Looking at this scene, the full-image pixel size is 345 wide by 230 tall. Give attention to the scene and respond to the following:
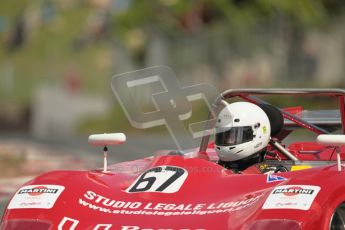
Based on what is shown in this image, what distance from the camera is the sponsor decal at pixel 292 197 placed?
606 centimetres

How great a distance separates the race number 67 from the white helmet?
0.58 m

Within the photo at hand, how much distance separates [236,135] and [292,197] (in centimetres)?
150

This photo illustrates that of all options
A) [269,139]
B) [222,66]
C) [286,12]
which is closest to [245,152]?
[269,139]

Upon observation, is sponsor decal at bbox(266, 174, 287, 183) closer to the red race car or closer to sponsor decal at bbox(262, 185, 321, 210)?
the red race car

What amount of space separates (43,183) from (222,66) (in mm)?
31091

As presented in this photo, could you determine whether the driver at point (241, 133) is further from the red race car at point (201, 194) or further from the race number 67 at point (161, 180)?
the race number 67 at point (161, 180)

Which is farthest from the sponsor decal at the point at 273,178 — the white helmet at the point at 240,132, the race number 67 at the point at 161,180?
the white helmet at the point at 240,132

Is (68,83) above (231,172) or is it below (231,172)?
below

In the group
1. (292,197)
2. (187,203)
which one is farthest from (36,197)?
(292,197)

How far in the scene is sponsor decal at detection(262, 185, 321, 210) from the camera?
239 inches

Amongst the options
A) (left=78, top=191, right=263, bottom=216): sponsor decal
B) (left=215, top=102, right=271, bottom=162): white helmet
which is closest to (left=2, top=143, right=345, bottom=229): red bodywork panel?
→ (left=78, top=191, right=263, bottom=216): sponsor decal

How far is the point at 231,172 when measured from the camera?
7242mm

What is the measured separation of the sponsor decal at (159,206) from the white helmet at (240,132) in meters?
0.99

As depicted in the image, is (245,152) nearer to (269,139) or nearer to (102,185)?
(269,139)
